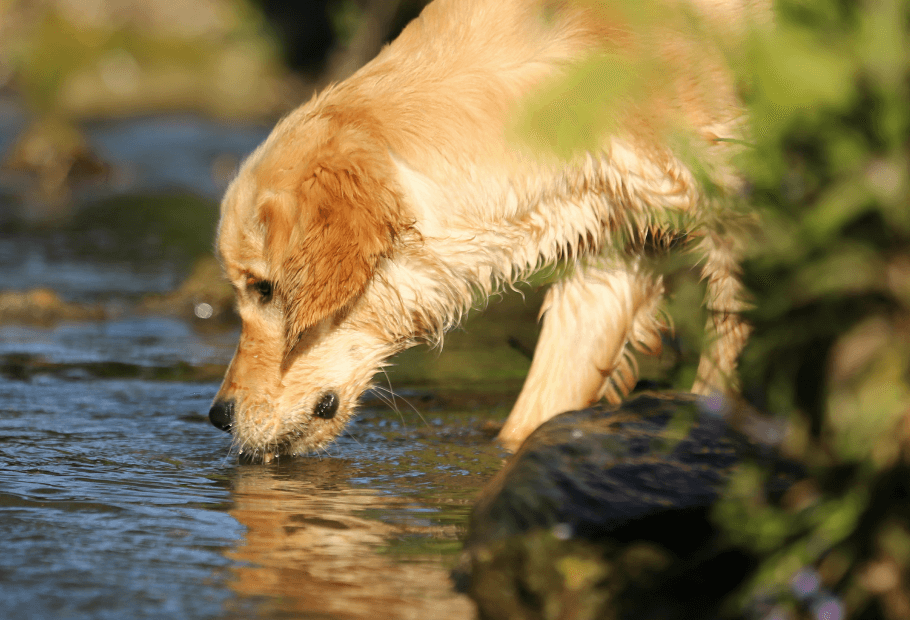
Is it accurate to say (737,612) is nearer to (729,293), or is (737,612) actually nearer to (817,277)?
(817,277)

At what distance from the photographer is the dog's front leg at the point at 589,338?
4.74 m

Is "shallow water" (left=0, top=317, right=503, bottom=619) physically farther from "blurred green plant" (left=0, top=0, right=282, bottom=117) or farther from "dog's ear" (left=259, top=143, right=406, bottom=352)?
"blurred green plant" (left=0, top=0, right=282, bottom=117)

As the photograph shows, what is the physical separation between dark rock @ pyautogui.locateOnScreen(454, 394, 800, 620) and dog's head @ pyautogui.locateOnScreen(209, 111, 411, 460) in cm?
111

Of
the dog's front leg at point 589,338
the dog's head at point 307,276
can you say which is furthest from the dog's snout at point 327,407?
the dog's front leg at point 589,338

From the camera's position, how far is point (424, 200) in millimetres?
4055

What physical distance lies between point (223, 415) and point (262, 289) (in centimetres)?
52

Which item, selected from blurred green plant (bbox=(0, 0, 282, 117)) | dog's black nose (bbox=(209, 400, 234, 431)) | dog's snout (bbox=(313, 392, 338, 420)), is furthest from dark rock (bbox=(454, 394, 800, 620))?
blurred green plant (bbox=(0, 0, 282, 117))

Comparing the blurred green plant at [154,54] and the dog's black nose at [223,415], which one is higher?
the blurred green plant at [154,54]

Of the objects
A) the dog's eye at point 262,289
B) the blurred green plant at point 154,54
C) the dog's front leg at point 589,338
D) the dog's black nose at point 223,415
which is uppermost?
the blurred green plant at point 154,54

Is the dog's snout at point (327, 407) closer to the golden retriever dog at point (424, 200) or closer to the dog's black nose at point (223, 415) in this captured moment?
the golden retriever dog at point (424, 200)

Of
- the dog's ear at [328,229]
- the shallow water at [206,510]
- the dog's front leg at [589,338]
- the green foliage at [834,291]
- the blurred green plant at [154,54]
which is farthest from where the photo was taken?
the blurred green plant at [154,54]

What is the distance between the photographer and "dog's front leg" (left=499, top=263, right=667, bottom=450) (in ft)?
15.6

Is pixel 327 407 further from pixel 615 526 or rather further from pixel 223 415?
pixel 615 526

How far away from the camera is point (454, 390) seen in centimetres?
559
